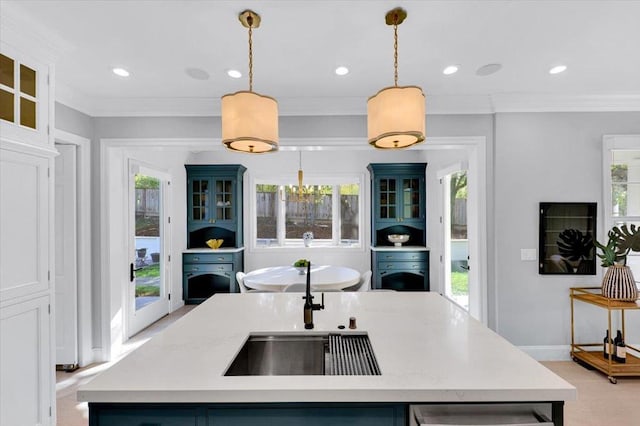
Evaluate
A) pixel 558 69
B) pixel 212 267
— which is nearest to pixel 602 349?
pixel 558 69

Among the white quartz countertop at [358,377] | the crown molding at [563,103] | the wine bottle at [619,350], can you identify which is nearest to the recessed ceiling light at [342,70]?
the crown molding at [563,103]

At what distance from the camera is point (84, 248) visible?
320 centimetres

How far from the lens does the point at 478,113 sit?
10.9 feet

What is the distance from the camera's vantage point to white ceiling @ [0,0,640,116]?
1896mm

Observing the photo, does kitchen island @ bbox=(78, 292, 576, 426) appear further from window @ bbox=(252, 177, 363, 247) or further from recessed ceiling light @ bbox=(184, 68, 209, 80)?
window @ bbox=(252, 177, 363, 247)

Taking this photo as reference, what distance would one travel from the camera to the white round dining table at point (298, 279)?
340cm

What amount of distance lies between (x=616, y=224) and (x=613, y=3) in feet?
7.54

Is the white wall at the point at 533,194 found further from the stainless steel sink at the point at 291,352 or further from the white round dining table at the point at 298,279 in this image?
the stainless steel sink at the point at 291,352

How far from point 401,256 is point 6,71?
4.86 m

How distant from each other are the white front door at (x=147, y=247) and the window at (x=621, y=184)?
16.7 ft

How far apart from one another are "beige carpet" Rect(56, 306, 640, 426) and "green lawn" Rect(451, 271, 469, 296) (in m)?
1.52

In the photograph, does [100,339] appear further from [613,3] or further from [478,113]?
[613,3]

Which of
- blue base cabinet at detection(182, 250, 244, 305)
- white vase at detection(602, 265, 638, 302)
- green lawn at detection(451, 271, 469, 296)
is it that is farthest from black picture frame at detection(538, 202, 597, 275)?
blue base cabinet at detection(182, 250, 244, 305)

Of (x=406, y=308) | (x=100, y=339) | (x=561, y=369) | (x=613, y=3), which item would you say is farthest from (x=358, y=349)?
(x=100, y=339)
